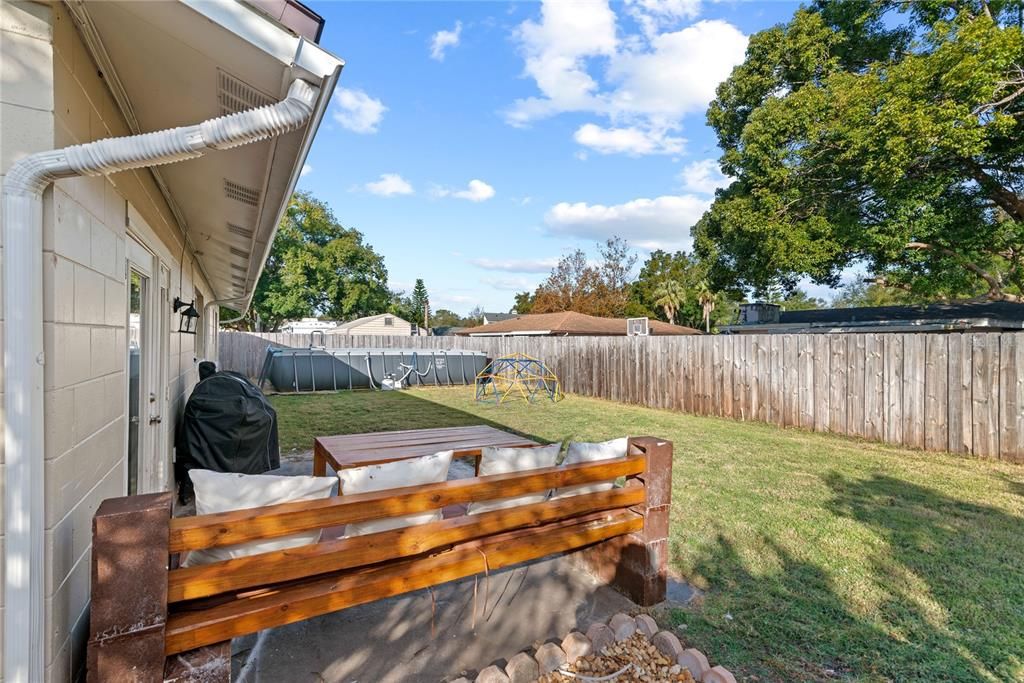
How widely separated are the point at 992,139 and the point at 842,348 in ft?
23.1

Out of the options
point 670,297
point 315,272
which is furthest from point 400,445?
point 670,297

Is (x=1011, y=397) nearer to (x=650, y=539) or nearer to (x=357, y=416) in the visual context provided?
(x=650, y=539)

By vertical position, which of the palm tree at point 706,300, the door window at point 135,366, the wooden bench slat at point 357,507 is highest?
the palm tree at point 706,300

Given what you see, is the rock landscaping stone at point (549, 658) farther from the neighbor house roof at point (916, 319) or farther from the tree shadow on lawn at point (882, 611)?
the neighbor house roof at point (916, 319)

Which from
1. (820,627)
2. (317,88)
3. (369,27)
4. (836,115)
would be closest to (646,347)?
(836,115)

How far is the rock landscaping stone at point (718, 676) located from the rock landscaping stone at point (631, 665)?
72 mm

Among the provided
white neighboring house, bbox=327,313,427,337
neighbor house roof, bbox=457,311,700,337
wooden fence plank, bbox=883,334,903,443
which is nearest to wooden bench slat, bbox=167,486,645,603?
wooden fence plank, bbox=883,334,903,443

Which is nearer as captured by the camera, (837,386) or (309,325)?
(837,386)

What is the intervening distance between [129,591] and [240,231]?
3213mm

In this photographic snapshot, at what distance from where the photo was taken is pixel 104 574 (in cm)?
145

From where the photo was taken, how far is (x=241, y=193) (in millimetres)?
2918

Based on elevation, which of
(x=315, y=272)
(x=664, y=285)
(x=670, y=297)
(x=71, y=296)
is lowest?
(x=71, y=296)

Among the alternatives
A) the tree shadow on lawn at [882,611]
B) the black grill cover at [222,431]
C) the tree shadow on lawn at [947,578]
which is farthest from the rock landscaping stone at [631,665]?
the black grill cover at [222,431]

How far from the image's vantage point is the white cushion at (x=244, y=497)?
1.74 metres
